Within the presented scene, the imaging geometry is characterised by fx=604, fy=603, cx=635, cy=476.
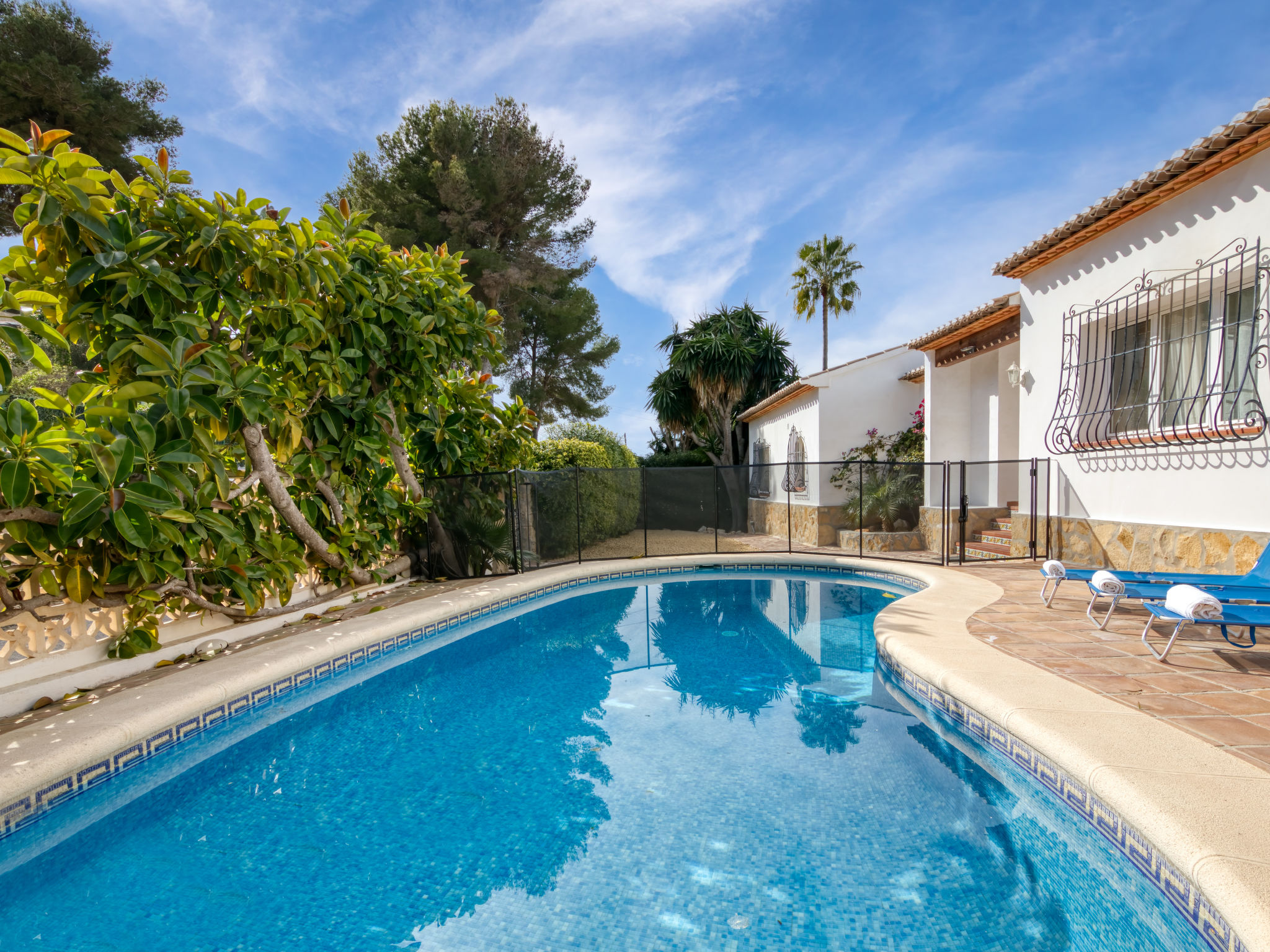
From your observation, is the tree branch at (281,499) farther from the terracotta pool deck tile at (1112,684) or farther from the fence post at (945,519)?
the fence post at (945,519)

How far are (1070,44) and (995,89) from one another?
0.94 meters

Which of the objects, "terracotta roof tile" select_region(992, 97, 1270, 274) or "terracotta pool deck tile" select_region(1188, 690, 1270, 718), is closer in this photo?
"terracotta pool deck tile" select_region(1188, 690, 1270, 718)

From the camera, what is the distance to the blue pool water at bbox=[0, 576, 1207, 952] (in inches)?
85.6

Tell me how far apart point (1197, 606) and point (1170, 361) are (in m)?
4.03

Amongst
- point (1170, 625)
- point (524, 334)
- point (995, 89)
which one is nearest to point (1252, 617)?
point (1170, 625)

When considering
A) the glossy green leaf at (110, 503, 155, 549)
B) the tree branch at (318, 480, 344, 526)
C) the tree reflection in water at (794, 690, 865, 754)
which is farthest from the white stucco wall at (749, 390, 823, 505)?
the glossy green leaf at (110, 503, 155, 549)

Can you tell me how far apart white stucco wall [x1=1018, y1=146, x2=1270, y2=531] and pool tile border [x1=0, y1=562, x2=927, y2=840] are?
2315 mm

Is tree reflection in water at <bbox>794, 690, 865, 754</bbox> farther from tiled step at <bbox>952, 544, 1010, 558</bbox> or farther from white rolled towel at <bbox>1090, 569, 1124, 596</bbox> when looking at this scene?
tiled step at <bbox>952, 544, 1010, 558</bbox>

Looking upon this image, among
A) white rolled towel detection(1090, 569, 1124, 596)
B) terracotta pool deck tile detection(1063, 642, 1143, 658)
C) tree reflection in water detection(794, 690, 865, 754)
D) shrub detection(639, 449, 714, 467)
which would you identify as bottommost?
tree reflection in water detection(794, 690, 865, 754)

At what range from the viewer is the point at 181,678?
420 cm

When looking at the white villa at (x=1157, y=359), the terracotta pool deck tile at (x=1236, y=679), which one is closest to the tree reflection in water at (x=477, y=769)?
the terracotta pool deck tile at (x=1236, y=679)

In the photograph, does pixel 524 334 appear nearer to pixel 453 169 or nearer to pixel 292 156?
pixel 453 169

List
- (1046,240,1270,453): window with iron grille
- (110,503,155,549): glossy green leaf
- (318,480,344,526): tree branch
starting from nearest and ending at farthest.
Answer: (110,503,155,549): glossy green leaf → (1046,240,1270,453): window with iron grille → (318,480,344,526): tree branch

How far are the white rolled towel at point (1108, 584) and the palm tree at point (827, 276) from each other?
1831 centimetres
